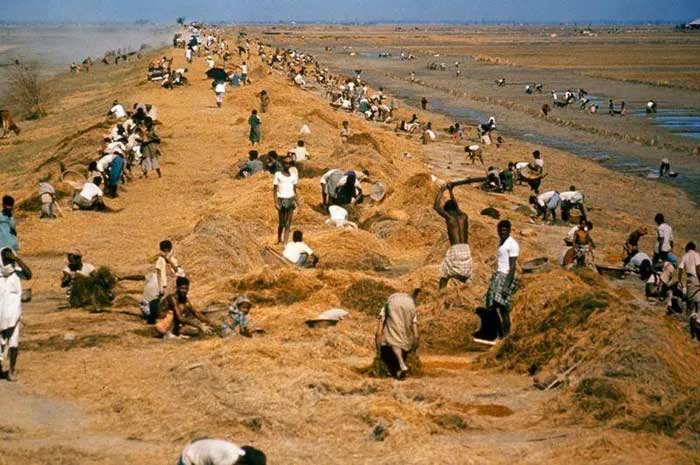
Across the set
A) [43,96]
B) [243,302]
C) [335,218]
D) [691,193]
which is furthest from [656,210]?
[43,96]

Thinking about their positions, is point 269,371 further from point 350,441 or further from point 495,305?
point 495,305

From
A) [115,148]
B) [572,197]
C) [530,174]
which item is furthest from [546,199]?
[115,148]

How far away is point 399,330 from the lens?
1183cm

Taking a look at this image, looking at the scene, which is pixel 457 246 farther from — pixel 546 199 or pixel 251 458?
pixel 546 199

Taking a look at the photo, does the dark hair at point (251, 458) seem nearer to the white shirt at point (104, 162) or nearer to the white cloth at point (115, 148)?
the white shirt at point (104, 162)

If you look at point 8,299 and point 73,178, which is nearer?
point 8,299

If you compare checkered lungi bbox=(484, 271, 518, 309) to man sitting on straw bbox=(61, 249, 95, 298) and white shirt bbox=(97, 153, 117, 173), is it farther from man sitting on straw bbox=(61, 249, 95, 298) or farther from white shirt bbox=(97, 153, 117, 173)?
white shirt bbox=(97, 153, 117, 173)

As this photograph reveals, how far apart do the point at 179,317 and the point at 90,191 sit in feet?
31.0

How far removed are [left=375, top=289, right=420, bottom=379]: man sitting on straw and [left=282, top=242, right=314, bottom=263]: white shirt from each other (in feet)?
17.1

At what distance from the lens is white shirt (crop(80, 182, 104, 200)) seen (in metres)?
22.1

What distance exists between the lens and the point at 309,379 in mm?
11547

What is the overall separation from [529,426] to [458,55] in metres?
111

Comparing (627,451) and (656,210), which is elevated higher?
(627,451)

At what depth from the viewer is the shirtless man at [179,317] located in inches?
535
